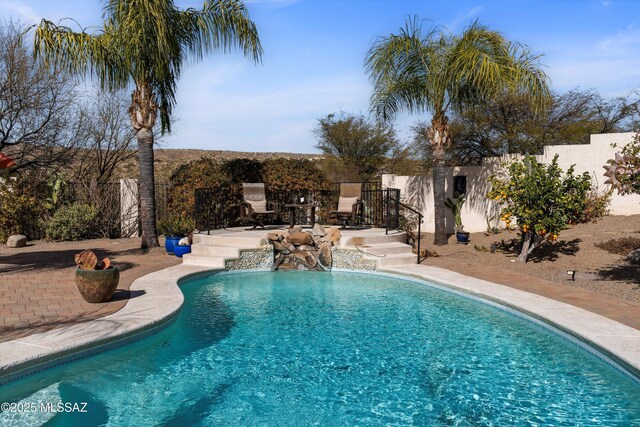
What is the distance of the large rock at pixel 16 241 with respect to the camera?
13.0 metres

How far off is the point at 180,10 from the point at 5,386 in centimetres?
914

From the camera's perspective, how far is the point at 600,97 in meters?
20.0

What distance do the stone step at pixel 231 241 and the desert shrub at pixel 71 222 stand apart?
5.21 meters

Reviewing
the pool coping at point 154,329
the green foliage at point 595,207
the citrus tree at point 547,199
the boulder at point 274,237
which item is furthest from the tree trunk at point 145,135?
the green foliage at point 595,207

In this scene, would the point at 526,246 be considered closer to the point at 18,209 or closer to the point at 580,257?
the point at 580,257

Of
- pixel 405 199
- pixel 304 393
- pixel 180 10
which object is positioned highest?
pixel 180 10

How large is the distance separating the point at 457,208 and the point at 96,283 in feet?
37.2

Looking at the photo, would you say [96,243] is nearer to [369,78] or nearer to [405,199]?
[369,78]

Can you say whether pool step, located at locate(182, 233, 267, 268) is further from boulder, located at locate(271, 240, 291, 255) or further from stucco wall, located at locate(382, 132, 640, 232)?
stucco wall, located at locate(382, 132, 640, 232)

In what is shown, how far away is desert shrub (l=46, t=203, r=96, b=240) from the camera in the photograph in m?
14.0

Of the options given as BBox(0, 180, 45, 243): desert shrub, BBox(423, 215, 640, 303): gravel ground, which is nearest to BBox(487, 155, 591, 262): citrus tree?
BBox(423, 215, 640, 303): gravel ground

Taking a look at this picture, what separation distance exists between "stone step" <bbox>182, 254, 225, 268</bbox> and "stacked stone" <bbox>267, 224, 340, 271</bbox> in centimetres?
124

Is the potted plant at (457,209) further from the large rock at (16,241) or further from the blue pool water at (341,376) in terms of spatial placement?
the large rock at (16,241)

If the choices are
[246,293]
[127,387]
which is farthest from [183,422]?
[246,293]
